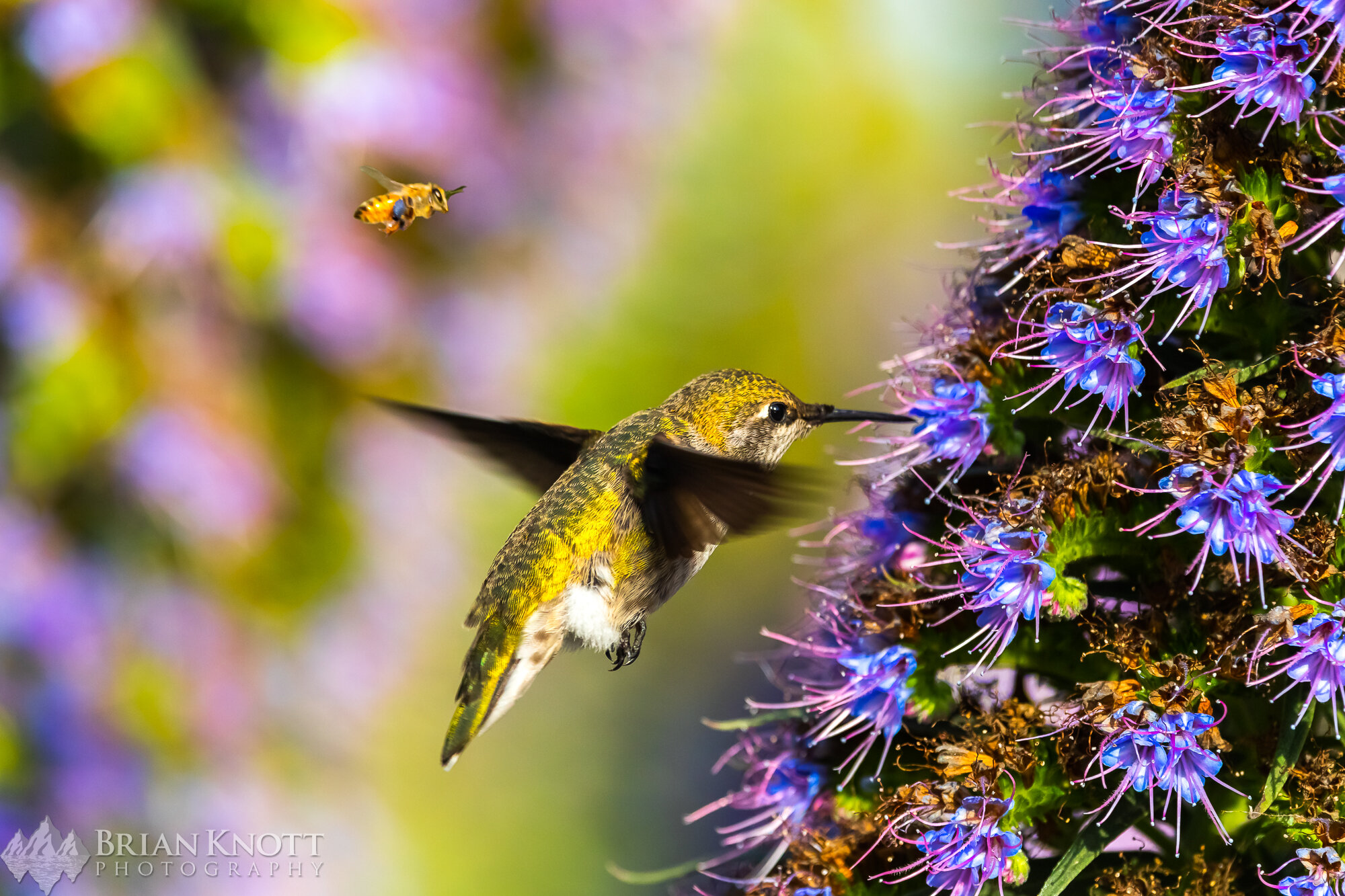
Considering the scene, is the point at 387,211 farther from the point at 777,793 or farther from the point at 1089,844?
the point at 1089,844

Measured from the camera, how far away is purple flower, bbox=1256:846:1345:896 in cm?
184

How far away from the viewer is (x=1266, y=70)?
1.83 metres

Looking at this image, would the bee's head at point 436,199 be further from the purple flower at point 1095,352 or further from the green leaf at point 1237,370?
the green leaf at point 1237,370

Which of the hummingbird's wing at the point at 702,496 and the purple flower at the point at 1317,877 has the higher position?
the hummingbird's wing at the point at 702,496

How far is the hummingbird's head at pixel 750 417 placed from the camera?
251 centimetres

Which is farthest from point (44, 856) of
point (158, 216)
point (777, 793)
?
point (777, 793)

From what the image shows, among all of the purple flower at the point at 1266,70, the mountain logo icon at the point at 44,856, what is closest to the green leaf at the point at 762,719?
the purple flower at the point at 1266,70

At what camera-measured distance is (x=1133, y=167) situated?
212 centimetres

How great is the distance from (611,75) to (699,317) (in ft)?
7.61

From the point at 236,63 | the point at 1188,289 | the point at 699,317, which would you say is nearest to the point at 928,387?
the point at 1188,289

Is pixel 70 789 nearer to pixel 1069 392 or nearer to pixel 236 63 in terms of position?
pixel 236 63

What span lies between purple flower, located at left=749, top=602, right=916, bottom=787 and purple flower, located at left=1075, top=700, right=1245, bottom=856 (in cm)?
40

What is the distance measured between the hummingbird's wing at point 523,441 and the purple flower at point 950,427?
873mm

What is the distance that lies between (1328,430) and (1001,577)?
1.76ft
